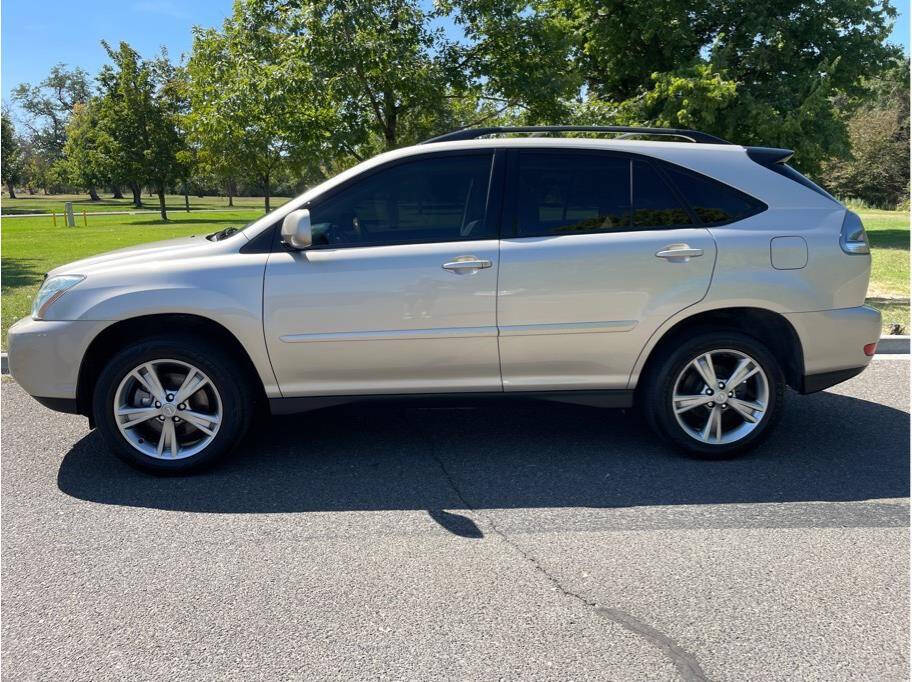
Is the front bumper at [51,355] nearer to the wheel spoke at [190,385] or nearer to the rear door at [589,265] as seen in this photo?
the wheel spoke at [190,385]

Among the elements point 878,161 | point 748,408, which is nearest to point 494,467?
point 748,408

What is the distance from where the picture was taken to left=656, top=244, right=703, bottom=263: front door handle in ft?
13.9

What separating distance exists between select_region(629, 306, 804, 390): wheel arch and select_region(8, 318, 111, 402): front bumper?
3.13 meters

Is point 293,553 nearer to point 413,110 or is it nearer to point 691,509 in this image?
point 691,509

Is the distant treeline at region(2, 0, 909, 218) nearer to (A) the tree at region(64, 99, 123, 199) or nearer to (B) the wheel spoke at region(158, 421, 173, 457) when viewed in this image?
(A) the tree at region(64, 99, 123, 199)

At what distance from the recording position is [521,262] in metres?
4.20

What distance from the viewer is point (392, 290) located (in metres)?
4.17

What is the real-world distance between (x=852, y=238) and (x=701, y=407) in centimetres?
130

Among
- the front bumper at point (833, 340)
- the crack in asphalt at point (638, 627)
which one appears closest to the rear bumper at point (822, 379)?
the front bumper at point (833, 340)

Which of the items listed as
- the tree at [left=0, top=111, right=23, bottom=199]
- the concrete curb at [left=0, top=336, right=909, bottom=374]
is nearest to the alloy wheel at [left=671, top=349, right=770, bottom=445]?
the concrete curb at [left=0, top=336, right=909, bottom=374]

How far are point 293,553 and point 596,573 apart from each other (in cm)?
135

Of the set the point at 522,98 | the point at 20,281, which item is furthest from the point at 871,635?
the point at 20,281

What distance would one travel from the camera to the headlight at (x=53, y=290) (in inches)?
167

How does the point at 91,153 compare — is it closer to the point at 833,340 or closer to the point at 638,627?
the point at 833,340
